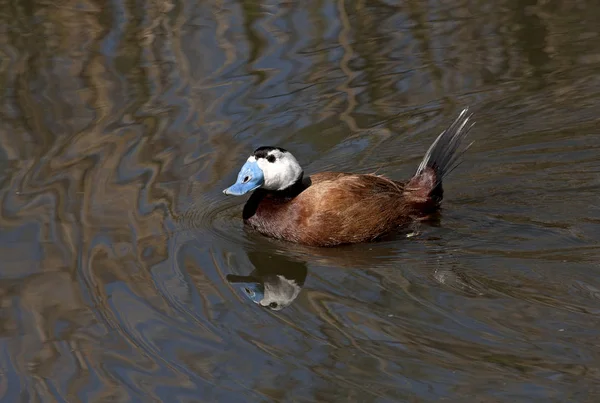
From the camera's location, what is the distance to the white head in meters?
6.52

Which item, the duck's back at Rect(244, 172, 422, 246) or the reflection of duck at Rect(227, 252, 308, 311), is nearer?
the reflection of duck at Rect(227, 252, 308, 311)

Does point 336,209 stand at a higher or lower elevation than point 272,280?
higher

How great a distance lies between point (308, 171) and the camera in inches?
298

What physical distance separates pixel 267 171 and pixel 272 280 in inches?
29.2

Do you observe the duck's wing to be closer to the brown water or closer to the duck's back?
the duck's back

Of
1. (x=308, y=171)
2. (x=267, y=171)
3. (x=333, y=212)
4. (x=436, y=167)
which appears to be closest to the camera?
(x=333, y=212)

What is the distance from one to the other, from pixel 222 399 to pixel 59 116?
4151 mm

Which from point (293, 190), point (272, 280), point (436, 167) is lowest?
point (272, 280)

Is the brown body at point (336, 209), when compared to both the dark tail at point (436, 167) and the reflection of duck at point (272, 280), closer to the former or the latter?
the dark tail at point (436, 167)

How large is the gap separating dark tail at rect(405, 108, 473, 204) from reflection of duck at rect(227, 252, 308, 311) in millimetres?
1005

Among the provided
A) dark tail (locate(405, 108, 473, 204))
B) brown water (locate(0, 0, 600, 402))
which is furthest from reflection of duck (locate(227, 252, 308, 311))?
dark tail (locate(405, 108, 473, 204))

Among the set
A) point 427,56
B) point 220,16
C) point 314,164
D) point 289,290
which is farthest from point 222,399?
point 220,16

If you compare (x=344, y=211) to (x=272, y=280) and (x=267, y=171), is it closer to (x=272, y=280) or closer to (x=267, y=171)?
(x=267, y=171)

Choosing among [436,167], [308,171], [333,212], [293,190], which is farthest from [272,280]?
[308,171]
